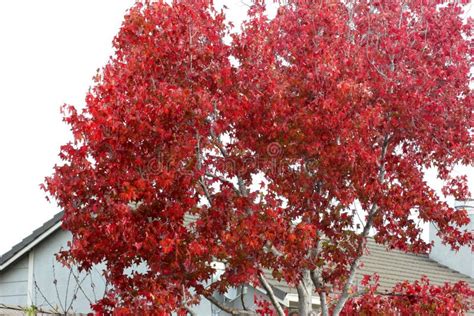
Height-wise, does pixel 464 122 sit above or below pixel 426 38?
below

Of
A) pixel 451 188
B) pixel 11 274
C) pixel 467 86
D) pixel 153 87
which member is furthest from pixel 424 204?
pixel 11 274

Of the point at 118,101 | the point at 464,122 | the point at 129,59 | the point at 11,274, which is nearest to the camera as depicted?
the point at 118,101

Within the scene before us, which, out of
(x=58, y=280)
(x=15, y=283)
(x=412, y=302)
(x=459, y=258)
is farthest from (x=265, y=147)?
(x=459, y=258)

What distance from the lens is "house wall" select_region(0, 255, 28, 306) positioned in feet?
84.0

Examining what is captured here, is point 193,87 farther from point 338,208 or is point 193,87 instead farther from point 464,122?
point 464,122

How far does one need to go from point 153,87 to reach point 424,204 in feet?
18.1

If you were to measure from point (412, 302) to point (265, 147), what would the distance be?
13.5 ft

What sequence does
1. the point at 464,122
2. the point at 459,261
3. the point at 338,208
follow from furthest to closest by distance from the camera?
the point at 459,261 < the point at 464,122 < the point at 338,208

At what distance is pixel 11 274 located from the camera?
25.9 metres

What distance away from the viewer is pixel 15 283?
25812 mm

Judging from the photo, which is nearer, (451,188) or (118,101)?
(118,101)

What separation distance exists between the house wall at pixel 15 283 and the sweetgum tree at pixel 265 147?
1137cm

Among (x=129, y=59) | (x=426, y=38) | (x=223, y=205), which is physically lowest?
(x=223, y=205)

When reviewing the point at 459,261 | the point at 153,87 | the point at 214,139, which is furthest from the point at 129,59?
the point at 459,261
